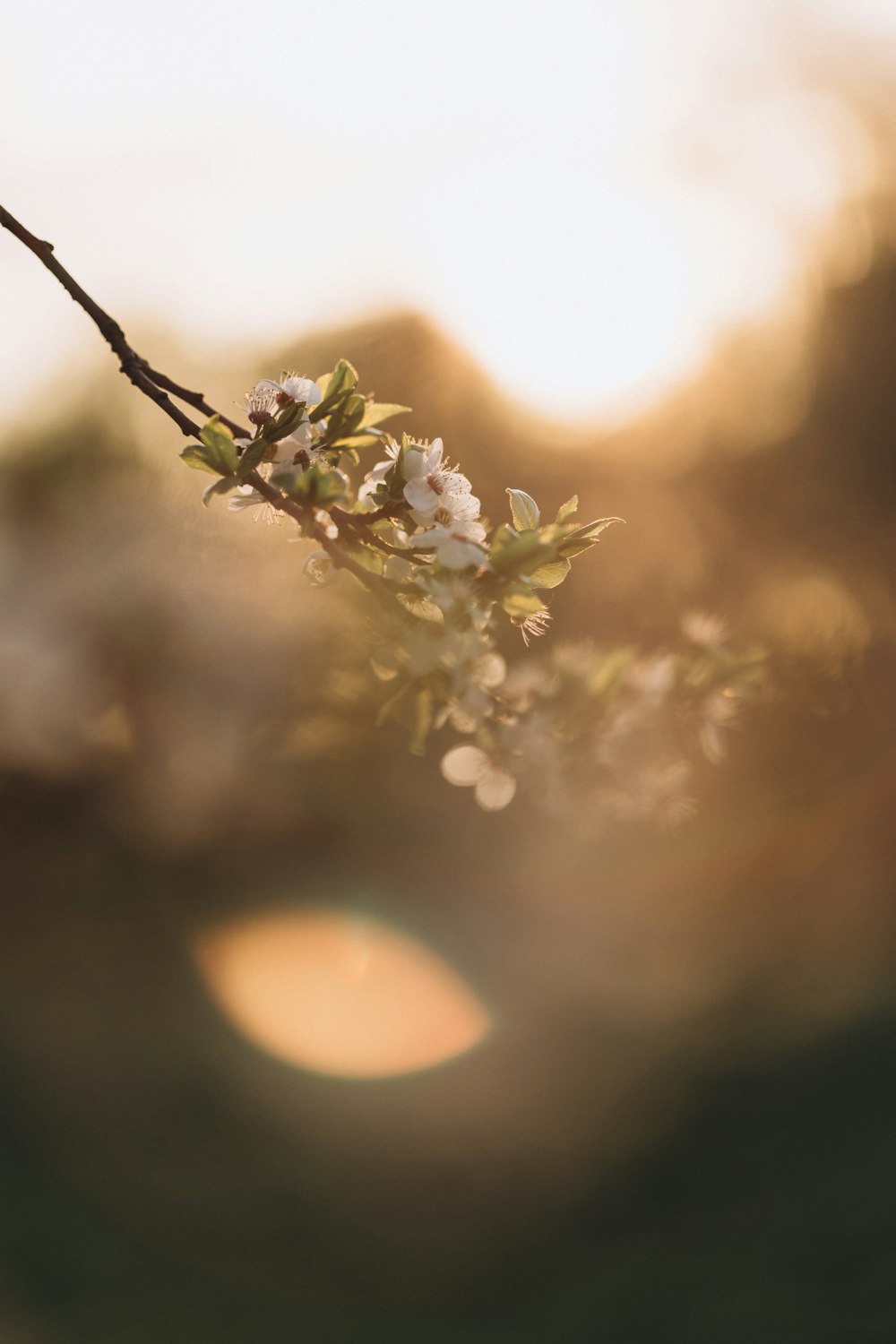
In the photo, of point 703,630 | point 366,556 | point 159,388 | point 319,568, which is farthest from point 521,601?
point 703,630

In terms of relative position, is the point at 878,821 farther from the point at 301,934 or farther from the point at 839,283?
the point at 839,283

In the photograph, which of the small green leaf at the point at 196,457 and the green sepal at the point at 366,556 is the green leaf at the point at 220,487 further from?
the green sepal at the point at 366,556

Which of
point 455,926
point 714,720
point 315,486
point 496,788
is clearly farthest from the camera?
point 455,926

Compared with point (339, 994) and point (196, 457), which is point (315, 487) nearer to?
point (196, 457)

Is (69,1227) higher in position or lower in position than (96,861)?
lower

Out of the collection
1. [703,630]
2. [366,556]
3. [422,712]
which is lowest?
[422,712]

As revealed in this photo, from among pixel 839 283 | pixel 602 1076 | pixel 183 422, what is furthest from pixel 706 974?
pixel 839 283
